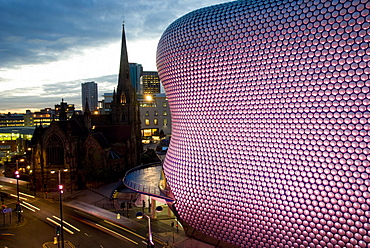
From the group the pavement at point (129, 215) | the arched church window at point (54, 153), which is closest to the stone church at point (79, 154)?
the arched church window at point (54, 153)

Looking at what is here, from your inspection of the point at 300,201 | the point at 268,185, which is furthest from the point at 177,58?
the point at 300,201

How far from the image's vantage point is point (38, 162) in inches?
1383

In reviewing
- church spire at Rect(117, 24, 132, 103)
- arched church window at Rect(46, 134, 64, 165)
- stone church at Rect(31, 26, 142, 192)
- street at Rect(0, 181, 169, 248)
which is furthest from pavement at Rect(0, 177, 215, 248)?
church spire at Rect(117, 24, 132, 103)

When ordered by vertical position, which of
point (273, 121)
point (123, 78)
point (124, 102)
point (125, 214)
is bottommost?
point (125, 214)

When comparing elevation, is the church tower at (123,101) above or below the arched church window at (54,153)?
above

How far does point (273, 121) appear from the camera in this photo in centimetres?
1612

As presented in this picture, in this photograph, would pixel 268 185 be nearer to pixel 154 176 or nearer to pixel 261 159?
pixel 261 159

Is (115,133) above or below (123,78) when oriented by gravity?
below

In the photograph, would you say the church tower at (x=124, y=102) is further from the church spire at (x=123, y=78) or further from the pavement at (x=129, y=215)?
the pavement at (x=129, y=215)

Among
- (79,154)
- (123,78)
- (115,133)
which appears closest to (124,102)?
(123,78)

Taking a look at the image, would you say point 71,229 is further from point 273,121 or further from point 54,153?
point 273,121

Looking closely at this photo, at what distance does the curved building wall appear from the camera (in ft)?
45.0

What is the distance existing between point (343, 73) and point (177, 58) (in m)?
10.4

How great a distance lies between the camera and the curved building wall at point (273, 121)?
45.0 feet
